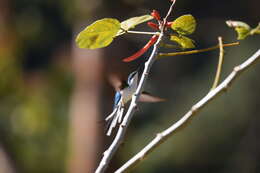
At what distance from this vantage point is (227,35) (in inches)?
297

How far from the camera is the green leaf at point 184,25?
796 millimetres

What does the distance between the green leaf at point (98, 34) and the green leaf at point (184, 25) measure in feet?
Answer: 0.23

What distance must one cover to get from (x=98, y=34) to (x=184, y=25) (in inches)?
4.1

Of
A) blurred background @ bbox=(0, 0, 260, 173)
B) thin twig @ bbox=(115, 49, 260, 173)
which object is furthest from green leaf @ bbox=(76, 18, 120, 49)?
blurred background @ bbox=(0, 0, 260, 173)

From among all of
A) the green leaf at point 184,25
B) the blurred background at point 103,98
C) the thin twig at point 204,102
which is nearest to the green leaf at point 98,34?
the green leaf at point 184,25

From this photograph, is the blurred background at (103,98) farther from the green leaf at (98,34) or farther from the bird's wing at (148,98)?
the green leaf at (98,34)

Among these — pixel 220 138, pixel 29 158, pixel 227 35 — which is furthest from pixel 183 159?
pixel 29 158

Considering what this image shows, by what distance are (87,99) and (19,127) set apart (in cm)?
153

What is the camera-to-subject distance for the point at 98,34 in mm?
822

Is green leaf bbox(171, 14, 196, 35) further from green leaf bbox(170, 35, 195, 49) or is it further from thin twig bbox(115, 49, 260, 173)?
thin twig bbox(115, 49, 260, 173)

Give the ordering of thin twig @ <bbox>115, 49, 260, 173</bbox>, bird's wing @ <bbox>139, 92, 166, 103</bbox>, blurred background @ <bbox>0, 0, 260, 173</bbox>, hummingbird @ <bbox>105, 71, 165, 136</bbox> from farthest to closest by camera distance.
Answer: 1. blurred background @ <bbox>0, 0, 260, 173</bbox>
2. bird's wing @ <bbox>139, 92, 166, 103</bbox>
3. hummingbird @ <bbox>105, 71, 165, 136</bbox>
4. thin twig @ <bbox>115, 49, 260, 173</bbox>

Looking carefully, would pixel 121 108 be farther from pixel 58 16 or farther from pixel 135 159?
pixel 58 16

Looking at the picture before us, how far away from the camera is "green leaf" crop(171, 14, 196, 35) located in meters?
0.80

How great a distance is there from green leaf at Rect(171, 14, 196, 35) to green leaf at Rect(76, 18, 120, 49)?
0.07 m
